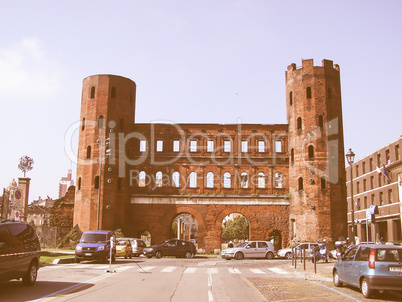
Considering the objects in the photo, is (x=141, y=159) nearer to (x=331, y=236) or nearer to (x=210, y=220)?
(x=210, y=220)

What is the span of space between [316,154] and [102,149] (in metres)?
20.7

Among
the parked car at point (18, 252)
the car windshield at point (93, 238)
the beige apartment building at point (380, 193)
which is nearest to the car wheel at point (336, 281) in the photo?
the parked car at point (18, 252)

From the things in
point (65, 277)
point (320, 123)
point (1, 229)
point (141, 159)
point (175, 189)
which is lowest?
point (65, 277)

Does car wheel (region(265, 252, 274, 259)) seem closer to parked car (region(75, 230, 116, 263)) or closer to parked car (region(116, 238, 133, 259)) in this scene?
parked car (region(116, 238, 133, 259))

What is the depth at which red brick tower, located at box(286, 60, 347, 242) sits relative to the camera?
4297 cm

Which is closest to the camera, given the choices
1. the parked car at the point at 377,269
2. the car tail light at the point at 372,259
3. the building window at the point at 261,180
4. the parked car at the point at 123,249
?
the parked car at the point at 377,269

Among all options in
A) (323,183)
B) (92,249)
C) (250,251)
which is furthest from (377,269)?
(323,183)

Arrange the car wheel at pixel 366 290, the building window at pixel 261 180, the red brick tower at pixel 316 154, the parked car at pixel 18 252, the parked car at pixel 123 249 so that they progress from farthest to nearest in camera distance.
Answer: the building window at pixel 261 180 < the red brick tower at pixel 316 154 < the parked car at pixel 123 249 < the car wheel at pixel 366 290 < the parked car at pixel 18 252

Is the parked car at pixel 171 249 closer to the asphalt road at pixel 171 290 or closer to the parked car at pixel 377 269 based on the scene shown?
the asphalt road at pixel 171 290

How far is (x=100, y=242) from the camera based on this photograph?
982 inches

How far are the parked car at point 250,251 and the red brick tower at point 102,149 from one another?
14.1 m

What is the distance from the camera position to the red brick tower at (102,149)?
144ft

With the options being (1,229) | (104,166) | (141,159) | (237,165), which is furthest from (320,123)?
(1,229)

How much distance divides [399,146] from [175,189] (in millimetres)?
27095
